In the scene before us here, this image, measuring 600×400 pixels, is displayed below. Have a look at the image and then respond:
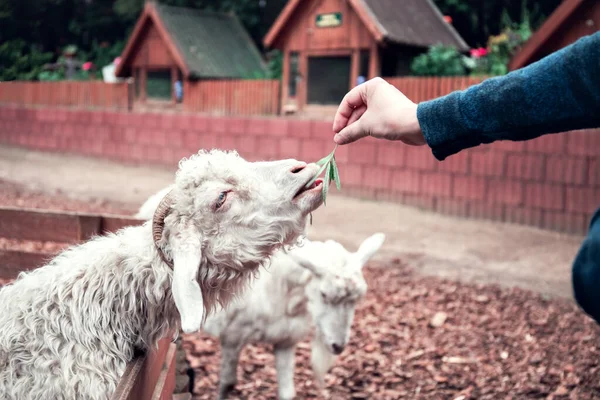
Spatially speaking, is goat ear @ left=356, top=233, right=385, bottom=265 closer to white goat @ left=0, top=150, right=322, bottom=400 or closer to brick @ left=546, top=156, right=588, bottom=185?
white goat @ left=0, top=150, right=322, bottom=400

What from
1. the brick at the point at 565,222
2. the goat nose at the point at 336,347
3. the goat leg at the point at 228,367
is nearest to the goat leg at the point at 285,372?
the goat leg at the point at 228,367

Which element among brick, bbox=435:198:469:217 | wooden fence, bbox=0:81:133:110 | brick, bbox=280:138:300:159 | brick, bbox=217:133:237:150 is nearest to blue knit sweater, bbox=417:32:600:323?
Result: brick, bbox=435:198:469:217

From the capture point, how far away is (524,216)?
9586 mm

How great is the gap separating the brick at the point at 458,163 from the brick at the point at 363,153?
1321mm

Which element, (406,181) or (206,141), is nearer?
(406,181)

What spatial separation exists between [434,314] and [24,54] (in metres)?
4.71

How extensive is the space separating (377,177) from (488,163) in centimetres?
201

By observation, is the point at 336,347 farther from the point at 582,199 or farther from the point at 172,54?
the point at 172,54

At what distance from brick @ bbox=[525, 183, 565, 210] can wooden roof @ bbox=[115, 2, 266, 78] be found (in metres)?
8.07

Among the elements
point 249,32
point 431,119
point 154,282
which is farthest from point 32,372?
point 249,32

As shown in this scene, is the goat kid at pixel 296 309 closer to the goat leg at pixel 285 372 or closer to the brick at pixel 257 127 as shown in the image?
the goat leg at pixel 285 372

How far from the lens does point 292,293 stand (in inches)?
165

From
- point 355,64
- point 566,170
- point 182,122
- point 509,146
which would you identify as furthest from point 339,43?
point 566,170

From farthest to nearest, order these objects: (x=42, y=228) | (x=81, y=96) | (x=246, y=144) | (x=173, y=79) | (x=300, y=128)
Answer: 1. (x=81, y=96)
2. (x=173, y=79)
3. (x=246, y=144)
4. (x=300, y=128)
5. (x=42, y=228)
